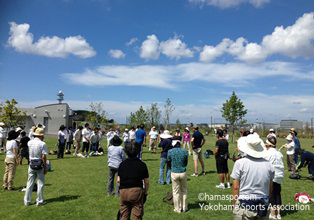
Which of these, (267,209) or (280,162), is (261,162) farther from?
(280,162)

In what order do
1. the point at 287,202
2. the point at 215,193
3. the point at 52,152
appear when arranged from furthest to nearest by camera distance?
the point at 52,152 → the point at 215,193 → the point at 287,202

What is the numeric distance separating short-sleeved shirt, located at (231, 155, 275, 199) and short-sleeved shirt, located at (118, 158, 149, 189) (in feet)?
4.97

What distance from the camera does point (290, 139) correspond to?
11.0m

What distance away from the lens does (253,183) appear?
11.9 ft

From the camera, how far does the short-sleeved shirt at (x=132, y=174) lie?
13.3ft

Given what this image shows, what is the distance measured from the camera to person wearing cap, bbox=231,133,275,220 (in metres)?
3.56

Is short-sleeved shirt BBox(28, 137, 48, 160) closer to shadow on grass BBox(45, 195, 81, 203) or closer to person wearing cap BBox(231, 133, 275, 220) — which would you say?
shadow on grass BBox(45, 195, 81, 203)

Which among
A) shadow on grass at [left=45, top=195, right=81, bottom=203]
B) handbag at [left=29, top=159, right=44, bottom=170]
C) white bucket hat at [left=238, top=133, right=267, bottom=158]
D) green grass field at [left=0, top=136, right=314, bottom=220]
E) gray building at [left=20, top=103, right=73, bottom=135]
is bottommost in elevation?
shadow on grass at [left=45, top=195, right=81, bottom=203]

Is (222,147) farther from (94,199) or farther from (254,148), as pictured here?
(254,148)

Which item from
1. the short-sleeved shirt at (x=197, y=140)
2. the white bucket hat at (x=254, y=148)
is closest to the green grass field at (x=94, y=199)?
the short-sleeved shirt at (x=197, y=140)

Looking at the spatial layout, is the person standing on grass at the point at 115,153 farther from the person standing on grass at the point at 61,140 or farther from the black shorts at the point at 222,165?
the person standing on grass at the point at 61,140

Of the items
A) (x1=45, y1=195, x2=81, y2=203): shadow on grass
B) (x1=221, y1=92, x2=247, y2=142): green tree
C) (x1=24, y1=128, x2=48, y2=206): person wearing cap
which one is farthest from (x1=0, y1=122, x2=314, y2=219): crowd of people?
(x1=221, y1=92, x2=247, y2=142): green tree

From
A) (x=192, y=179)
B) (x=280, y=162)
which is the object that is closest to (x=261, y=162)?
(x=280, y=162)

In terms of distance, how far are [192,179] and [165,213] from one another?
3.76 metres
